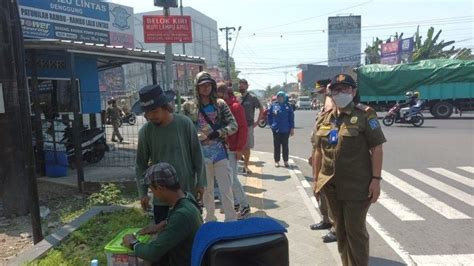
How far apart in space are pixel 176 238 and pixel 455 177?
24.0ft

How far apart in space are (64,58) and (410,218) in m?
8.21

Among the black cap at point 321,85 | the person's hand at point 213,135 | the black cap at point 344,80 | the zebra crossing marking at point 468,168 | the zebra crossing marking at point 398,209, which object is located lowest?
the zebra crossing marking at point 468,168

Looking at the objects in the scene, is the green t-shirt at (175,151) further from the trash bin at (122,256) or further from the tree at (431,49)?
the tree at (431,49)

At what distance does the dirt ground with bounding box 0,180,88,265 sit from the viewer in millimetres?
5111

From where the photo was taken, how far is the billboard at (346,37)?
61.4m

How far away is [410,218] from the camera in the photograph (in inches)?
228

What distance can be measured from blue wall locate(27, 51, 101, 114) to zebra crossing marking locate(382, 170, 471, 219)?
22.5ft

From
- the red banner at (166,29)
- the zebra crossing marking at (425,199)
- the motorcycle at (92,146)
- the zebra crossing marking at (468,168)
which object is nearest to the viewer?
the red banner at (166,29)

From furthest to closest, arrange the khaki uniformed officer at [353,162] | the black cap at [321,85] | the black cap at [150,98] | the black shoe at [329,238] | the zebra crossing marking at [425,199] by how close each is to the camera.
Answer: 1. the zebra crossing marking at [425,199]
2. the black cap at [321,85]
3. the black shoe at [329,238]
4. the khaki uniformed officer at [353,162]
5. the black cap at [150,98]

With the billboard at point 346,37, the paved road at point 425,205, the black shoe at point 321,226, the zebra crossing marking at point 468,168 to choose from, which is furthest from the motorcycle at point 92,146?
the billboard at point 346,37

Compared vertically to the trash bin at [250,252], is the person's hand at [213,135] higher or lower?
higher

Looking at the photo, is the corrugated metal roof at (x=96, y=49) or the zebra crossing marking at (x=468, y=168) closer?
the corrugated metal roof at (x=96, y=49)

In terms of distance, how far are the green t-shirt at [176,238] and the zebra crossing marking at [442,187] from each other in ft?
17.3

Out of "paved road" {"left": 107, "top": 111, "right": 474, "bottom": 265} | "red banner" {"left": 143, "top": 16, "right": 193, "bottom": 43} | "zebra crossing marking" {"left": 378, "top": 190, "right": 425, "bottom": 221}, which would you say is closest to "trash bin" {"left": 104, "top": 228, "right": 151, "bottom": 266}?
"paved road" {"left": 107, "top": 111, "right": 474, "bottom": 265}
